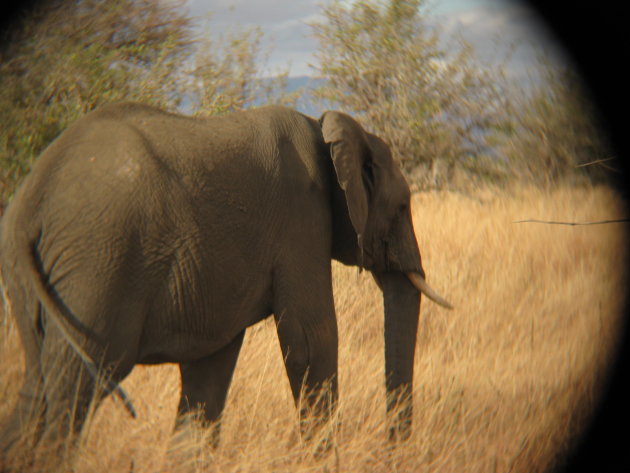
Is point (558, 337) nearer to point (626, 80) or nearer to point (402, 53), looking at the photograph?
point (626, 80)

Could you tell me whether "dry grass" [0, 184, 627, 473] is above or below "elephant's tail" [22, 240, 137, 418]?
below

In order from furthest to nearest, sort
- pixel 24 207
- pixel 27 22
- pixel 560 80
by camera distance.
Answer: pixel 560 80, pixel 27 22, pixel 24 207

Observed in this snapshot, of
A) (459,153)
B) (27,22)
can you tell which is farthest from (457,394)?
(459,153)

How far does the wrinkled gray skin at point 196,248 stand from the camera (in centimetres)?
315

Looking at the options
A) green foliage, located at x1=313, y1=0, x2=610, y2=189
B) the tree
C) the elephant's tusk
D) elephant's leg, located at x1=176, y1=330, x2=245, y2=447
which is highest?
the tree

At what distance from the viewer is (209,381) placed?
14.3 ft

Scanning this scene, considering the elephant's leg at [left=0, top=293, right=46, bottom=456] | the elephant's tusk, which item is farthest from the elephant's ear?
the elephant's leg at [left=0, top=293, right=46, bottom=456]

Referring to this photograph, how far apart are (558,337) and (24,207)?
437 cm

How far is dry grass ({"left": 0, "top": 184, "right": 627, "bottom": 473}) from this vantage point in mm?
3771

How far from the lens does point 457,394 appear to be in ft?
15.4

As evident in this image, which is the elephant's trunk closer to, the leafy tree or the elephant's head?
the elephant's head

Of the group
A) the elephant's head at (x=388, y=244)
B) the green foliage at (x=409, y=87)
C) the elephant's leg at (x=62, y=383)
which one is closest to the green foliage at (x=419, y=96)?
the green foliage at (x=409, y=87)

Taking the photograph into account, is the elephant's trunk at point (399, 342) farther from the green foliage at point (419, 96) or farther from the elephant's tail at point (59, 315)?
the green foliage at point (419, 96)

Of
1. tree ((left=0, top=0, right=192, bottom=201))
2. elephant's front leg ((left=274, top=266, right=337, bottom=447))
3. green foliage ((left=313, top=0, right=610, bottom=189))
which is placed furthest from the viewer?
green foliage ((left=313, top=0, right=610, bottom=189))
